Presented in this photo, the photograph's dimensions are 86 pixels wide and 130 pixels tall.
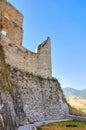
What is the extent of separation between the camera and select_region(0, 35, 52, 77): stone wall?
20453 millimetres

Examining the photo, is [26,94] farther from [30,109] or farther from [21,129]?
[21,129]

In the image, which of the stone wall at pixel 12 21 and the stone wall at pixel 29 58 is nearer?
the stone wall at pixel 29 58

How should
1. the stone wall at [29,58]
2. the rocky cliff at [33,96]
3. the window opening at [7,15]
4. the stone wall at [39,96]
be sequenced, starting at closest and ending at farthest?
the rocky cliff at [33,96] → the stone wall at [39,96] → the stone wall at [29,58] → the window opening at [7,15]

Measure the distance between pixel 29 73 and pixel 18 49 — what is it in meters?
3.37

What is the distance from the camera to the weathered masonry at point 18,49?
20866 millimetres

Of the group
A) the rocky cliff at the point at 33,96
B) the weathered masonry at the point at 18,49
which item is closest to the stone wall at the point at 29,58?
the weathered masonry at the point at 18,49

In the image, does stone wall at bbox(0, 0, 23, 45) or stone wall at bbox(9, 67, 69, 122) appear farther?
stone wall at bbox(0, 0, 23, 45)

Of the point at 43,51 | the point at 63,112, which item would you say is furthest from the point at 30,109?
the point at 43,51

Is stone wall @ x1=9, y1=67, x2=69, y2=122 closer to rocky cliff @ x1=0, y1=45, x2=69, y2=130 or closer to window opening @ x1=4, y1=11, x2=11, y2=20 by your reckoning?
rocky cliff @ x1=0, y1=45, x2=69, y2=130

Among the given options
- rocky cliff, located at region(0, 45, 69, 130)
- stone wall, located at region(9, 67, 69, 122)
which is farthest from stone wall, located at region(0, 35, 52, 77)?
stone wall, located at region(9, 67, 69, 122)

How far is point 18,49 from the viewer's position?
22156 millimetres

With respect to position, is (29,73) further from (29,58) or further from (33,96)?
(33,96)

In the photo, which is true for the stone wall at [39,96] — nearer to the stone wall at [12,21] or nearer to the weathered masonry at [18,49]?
Result: the weathered masonry at [18,49]

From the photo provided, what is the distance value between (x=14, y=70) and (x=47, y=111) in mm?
6926
